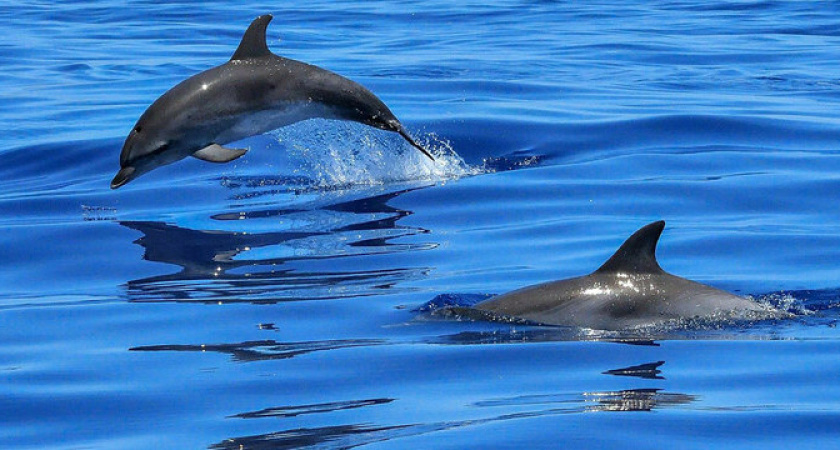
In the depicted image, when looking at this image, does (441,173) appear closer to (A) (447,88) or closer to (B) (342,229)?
(B) (342,229)

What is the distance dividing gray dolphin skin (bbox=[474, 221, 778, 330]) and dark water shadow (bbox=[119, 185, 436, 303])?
1.34 m

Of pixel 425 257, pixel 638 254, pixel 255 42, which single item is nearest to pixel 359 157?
pixel 255 42

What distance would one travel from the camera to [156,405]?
6531 millimetres

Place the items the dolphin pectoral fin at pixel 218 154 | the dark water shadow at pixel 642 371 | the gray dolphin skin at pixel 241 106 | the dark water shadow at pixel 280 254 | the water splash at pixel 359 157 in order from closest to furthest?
the dark water shadow at pixel 642 371
the dark water shadow at pixel 280 254
the gray dolphin skin at pixel 241 106
the dolphin pectoral fin at pixel 218 154
the water splash at pixel 359 157

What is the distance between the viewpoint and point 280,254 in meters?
10.5

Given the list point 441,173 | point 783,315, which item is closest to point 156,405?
point 783,315

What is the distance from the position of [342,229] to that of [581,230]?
1843 millimetres

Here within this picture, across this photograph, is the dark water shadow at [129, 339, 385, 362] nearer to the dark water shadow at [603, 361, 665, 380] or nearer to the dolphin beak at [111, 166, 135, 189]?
the dark water shadow at [603, 361, 665, 380]

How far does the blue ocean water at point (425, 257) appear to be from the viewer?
20.6 ft

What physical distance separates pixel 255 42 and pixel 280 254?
59.8 inches

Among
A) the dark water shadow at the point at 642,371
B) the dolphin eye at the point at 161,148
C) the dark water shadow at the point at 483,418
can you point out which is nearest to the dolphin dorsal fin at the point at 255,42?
the dolphin eye at the point at 161,148

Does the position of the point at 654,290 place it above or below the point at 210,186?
below

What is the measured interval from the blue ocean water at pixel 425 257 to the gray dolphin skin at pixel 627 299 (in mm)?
156

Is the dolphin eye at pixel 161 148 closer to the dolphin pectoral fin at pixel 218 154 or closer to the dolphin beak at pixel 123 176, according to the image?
the dolphin beak at pixel 123 176
